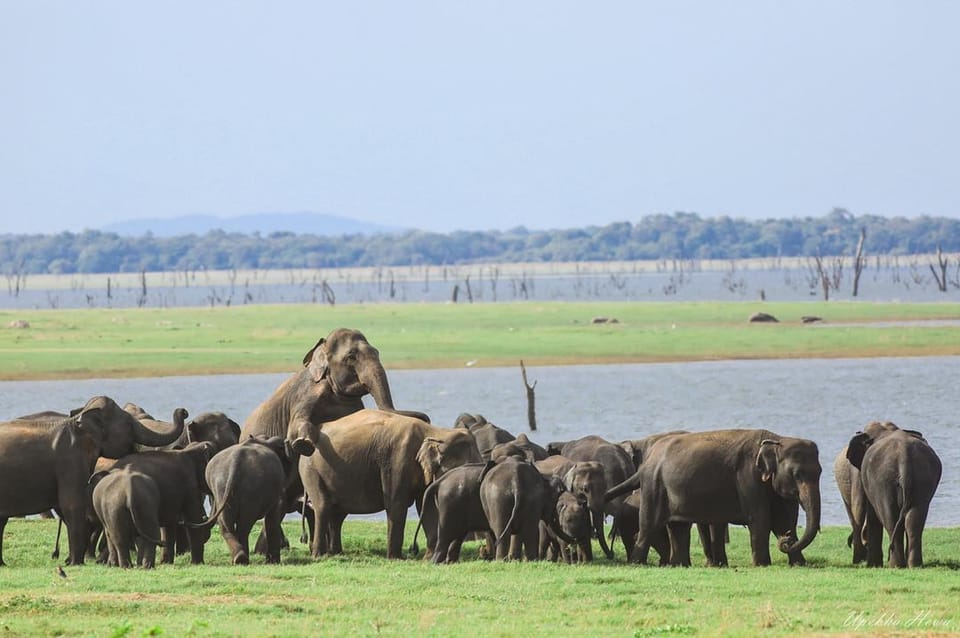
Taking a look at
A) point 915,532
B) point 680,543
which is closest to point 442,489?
point 680,543

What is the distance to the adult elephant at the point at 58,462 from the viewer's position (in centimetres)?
1565

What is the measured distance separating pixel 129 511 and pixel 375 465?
269 centimetres

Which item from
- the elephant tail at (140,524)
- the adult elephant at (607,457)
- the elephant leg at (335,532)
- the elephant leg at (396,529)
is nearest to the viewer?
the elephant tail at (140,524)

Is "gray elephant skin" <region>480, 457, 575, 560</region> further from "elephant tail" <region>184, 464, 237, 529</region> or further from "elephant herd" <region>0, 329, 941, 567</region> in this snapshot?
"elephant tail" <region>184, 464, 237, 529</region>

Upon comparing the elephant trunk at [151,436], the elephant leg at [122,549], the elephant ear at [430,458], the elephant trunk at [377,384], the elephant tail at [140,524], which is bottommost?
the elephant leg at [122,549]

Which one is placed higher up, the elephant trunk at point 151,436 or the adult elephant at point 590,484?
the elephant trunk at point 151,436

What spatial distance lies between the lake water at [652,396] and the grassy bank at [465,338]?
1.35 meters

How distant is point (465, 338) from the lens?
64062 mm

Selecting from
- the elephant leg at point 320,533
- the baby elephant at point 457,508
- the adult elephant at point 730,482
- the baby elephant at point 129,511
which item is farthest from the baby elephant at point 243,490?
the adult elephant at point 730,482

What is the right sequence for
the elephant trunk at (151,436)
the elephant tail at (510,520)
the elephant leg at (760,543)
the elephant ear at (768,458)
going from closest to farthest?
the elephant tail at (510,520), the elephant ear at (768,458), the elephant leg at (760,543), the elephant trunk at (151,436)

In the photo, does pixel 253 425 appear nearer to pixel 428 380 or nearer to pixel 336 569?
pixel 336 569

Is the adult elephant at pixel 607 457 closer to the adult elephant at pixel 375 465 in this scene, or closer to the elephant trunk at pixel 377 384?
the adult elephant at pixel 375 465

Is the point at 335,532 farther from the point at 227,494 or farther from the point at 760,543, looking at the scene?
the point at 760,543

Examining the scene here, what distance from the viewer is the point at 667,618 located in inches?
475
